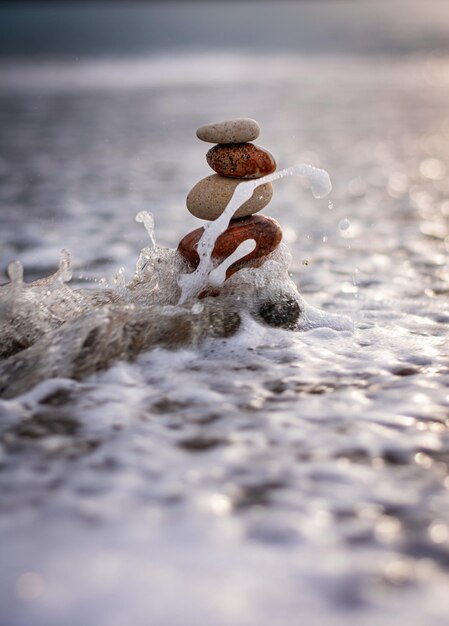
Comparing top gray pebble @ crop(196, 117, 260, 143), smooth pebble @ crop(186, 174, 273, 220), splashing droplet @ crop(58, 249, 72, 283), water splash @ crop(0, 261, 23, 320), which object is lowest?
water splash @ crop(0, 261, 23, 320)

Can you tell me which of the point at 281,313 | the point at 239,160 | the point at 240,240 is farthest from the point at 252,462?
the point at 239,160

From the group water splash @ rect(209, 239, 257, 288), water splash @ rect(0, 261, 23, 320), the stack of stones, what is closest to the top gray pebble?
the stack of stones

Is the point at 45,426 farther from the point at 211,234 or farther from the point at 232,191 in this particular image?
the point at 232,191

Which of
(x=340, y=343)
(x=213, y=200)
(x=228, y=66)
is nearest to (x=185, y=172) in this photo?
(x=213, y=200)

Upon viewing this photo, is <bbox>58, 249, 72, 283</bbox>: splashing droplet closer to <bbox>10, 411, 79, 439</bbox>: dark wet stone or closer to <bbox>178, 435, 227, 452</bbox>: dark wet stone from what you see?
<bbox>10, 411, 79, 439</bbox>: dark wet stone

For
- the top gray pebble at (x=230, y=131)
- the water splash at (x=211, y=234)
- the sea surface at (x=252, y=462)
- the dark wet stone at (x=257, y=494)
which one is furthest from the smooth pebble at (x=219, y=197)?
the dark wet stone at (x=257, y=494)

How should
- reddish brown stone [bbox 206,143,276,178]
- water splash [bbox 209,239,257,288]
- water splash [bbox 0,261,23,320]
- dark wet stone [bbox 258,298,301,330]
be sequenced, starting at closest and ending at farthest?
water splash [bbox 0,261,23,320] < dark wet stone [bbox 258,298,301,330] < water splash [bbox 209,239,257,288] < reddish brown stone [bbox 206,143,276,178]
